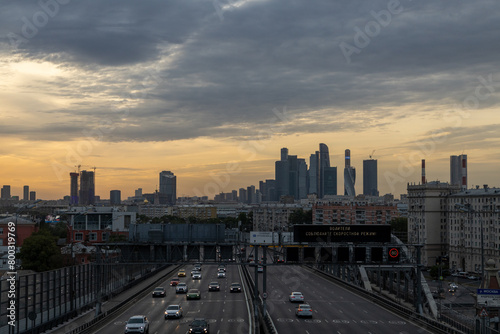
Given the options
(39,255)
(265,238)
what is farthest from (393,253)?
(39,255)

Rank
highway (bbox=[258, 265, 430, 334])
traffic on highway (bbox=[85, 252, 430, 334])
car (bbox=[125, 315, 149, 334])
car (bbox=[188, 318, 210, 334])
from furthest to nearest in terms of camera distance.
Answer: highway (bbox=[258, 265, 430, 334])
traffic on highway (bbox=[85, 252, 430, 334])
car (bbox=[125, 315, 149, 334])
car (bbox=[188, 318, 210, 334])

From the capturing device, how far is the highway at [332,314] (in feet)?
165

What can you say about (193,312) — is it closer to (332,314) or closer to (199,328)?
(332,314)

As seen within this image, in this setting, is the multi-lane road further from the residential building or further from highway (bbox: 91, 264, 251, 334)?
the residential building

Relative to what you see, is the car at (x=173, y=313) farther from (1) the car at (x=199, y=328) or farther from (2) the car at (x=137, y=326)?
(1) the car at (x=199, y=328)

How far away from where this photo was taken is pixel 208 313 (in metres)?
58.4

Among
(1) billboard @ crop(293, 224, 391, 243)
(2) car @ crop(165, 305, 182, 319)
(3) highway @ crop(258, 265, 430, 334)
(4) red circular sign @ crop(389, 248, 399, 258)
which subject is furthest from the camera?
(4) red circular sign @ crop(389, 248, 399, 258)

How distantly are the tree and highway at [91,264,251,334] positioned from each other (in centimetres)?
2089

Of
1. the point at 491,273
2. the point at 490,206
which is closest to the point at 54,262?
the point at 491,273

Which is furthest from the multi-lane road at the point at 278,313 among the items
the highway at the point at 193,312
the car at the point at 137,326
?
the car at the point at 137,326

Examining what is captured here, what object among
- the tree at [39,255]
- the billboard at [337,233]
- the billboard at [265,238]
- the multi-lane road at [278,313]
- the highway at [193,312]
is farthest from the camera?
the tree at [39,255]

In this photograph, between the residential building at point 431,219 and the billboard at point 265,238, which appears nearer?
the billboard at point 265,238

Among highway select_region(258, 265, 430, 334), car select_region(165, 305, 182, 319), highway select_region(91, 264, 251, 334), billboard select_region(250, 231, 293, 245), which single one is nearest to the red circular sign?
highway select_region(258, 265, 430, 334)

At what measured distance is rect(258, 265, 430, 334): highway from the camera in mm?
50406
